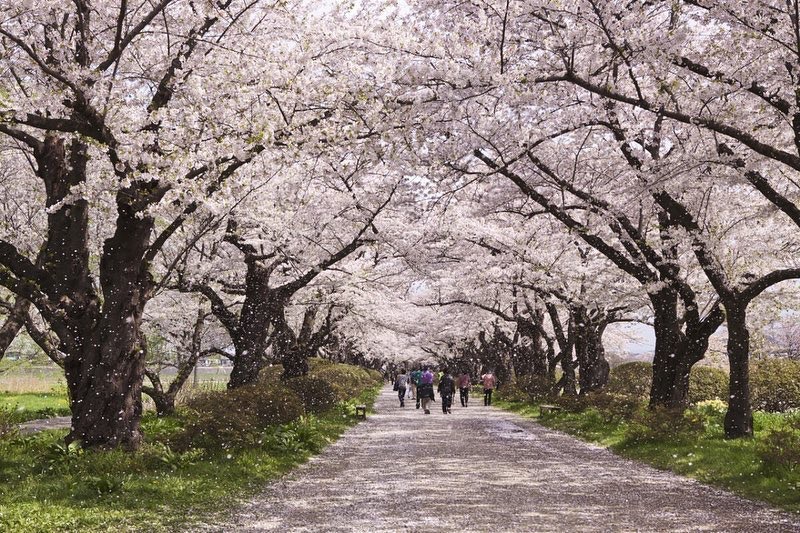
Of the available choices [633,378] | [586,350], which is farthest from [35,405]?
[633,378]

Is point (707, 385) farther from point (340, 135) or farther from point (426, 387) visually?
point (340, 135)

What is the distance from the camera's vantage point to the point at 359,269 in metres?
22.8

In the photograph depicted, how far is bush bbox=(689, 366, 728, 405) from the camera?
89.3 ft

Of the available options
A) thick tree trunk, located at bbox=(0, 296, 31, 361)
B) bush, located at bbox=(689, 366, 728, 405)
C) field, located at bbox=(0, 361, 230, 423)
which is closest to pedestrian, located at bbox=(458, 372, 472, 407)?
bush, located at bbox=(689, 366, 728, 405)

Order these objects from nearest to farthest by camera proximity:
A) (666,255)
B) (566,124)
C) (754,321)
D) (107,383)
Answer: (107,383) < (566,124) < (666,255) < (754,321)

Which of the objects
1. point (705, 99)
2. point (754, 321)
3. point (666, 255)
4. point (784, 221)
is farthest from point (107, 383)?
point (754, 321)

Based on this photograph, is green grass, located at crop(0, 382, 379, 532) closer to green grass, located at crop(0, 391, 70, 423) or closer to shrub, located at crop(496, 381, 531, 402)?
green grass, located at crop(0, 391, 70, 423)

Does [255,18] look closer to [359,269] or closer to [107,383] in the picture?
[107,383]

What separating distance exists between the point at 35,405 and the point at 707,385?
91.2 ft

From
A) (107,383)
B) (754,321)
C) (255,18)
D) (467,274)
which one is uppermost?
(255,18)

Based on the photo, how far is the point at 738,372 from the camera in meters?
13.3

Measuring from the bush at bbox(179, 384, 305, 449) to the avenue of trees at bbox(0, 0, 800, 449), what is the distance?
0.92 metres

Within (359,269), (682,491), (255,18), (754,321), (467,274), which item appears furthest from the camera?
(467,274)

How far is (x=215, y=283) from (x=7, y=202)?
581 centimetres
